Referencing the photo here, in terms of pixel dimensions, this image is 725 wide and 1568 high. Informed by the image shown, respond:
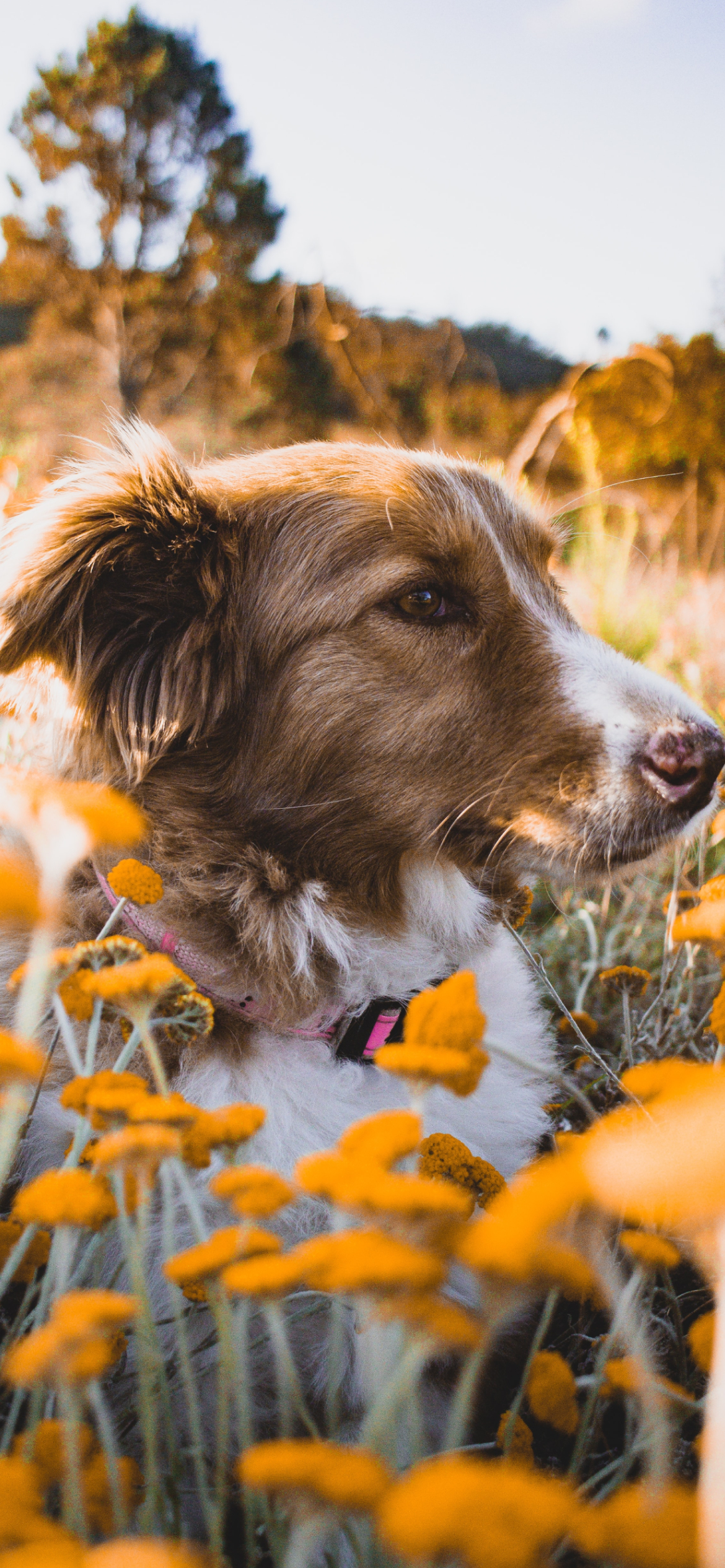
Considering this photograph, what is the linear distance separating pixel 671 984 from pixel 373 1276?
293 centimetres

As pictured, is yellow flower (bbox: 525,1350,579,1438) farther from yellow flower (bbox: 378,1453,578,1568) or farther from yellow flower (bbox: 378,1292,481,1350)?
yellow flower (bbox: 378,1453,578,1568)

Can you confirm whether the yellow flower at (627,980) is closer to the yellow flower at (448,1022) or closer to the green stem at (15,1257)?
the yellow flower at (448,1022)

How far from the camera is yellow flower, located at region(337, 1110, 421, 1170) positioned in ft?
2.68

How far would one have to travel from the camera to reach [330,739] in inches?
87.4

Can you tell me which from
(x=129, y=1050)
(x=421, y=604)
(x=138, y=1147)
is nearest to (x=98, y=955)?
(x=129, y=1050)

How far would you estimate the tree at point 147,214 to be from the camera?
2317 cm

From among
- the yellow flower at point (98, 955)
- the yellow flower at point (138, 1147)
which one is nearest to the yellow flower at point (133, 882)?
the yellow flower at point (98, 955)

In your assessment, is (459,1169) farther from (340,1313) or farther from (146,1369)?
(146,1369)

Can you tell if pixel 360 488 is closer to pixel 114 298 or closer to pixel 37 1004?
pixel 37 1004

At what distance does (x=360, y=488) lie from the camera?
2.37 meters

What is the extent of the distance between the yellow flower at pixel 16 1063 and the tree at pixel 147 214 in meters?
27.4

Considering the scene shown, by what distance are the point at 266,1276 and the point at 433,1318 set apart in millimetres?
139

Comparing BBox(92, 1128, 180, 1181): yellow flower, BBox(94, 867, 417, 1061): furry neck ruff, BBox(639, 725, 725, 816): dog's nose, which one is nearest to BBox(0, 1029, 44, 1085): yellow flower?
BBox(92, 1128, 180, 1181): yellow flower

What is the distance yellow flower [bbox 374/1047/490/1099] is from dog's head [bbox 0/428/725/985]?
3.90ft
